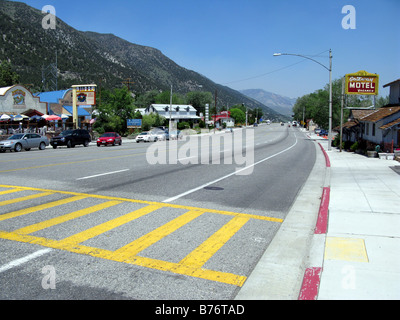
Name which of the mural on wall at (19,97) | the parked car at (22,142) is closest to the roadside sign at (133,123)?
the mural on wall at (19,97)

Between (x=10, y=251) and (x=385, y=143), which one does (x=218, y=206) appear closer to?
(x=10, y=251)

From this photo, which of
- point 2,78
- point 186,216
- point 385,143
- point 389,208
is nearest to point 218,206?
point 186,216

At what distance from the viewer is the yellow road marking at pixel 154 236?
6.04 m

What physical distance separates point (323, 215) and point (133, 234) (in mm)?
4866

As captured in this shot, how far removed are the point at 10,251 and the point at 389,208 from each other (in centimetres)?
910

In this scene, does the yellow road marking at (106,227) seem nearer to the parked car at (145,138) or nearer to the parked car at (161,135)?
the parked car at (145,138)

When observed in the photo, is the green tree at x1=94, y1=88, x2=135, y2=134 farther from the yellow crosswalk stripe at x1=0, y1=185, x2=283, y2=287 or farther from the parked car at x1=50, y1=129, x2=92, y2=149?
the yellow crosswalk stripe at x1=0, y1=185, x2=283, y2=287

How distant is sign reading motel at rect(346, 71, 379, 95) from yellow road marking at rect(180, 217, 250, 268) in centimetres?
3414

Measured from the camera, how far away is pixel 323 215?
29.5 ft

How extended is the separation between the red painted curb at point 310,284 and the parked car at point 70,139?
32.5m

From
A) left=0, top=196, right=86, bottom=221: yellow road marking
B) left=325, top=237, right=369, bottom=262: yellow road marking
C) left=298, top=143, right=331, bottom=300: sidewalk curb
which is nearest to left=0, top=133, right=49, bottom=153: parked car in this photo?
left=0, top=196, right=86, bottom=221: yellow road marking

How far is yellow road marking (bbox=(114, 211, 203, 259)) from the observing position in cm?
604

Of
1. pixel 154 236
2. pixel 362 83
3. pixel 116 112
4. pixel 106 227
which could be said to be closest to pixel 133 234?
pixel 154 236
